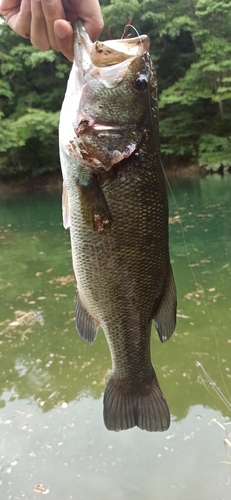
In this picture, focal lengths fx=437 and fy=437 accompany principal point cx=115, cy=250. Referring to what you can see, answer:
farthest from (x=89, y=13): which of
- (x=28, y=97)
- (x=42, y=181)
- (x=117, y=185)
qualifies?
(x=28, y=97)

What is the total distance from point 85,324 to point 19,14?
1.18 metres

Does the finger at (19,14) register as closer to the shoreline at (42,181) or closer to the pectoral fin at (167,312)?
the pectoral fin at (167,312)

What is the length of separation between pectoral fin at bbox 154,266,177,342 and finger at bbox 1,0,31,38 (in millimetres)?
1052

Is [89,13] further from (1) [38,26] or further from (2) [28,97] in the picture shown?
(2) [28,97]

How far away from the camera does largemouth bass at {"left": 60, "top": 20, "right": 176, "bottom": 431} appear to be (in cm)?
151

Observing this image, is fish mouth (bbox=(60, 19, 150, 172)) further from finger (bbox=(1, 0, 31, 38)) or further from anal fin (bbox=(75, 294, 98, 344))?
anal fin (bbox=(75, 294, 98, 344))

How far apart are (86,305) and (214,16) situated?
2277 centimetres

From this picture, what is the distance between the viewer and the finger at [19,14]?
1.53 meters

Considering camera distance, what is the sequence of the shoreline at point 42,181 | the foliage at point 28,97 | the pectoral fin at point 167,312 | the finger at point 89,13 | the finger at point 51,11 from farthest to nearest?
the shoreline at point 42,181
the foliage at point 28,97
the pectoral fin at point 167,312
the finger at point 89,13
the finger at point 51,11

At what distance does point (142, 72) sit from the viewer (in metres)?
1.56

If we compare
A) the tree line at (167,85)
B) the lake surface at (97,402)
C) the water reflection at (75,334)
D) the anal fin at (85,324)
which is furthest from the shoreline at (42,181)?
the anal fin at (85,324)

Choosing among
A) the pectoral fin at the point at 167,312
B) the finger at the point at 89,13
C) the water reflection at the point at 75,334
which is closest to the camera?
the finger at the point at 89,13

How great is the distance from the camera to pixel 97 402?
3904 millimetres

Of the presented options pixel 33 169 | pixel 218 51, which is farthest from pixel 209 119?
pixel 33 169
